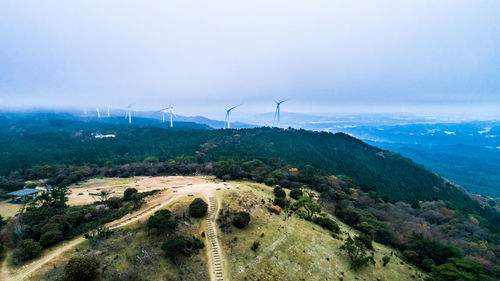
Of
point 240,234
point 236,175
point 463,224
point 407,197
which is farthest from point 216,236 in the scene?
point 407,197

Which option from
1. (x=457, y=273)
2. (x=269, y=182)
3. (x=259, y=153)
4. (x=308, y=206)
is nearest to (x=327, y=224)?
(x=308, y=206)

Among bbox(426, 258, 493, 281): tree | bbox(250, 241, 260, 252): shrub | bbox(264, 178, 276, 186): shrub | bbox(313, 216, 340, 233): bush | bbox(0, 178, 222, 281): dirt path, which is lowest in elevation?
bbox(426, 258, 493, 281): tree

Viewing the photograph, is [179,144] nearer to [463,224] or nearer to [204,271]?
[204,271]

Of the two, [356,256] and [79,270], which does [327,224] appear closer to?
[356,256]

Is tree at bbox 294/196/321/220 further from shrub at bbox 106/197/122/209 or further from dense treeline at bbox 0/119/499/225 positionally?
dense treeline at bbox 0/119/499/225

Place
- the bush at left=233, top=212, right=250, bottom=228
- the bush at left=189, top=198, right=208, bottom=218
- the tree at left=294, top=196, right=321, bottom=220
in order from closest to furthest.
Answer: the bush at left=233, top=212, right=250, bottom=228
the bush at left=189, top=198, right=208, bottom=218
the tree at left=294, top=196, right=321, bottom=220

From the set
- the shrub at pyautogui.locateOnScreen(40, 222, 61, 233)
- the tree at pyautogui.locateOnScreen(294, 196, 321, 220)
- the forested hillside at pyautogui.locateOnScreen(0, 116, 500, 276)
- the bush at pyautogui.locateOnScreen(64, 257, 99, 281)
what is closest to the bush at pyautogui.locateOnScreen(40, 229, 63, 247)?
the shrub at pyautogui.locateOnScreen(40, 222, 61, 233)

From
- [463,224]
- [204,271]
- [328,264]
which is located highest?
[204,271]
